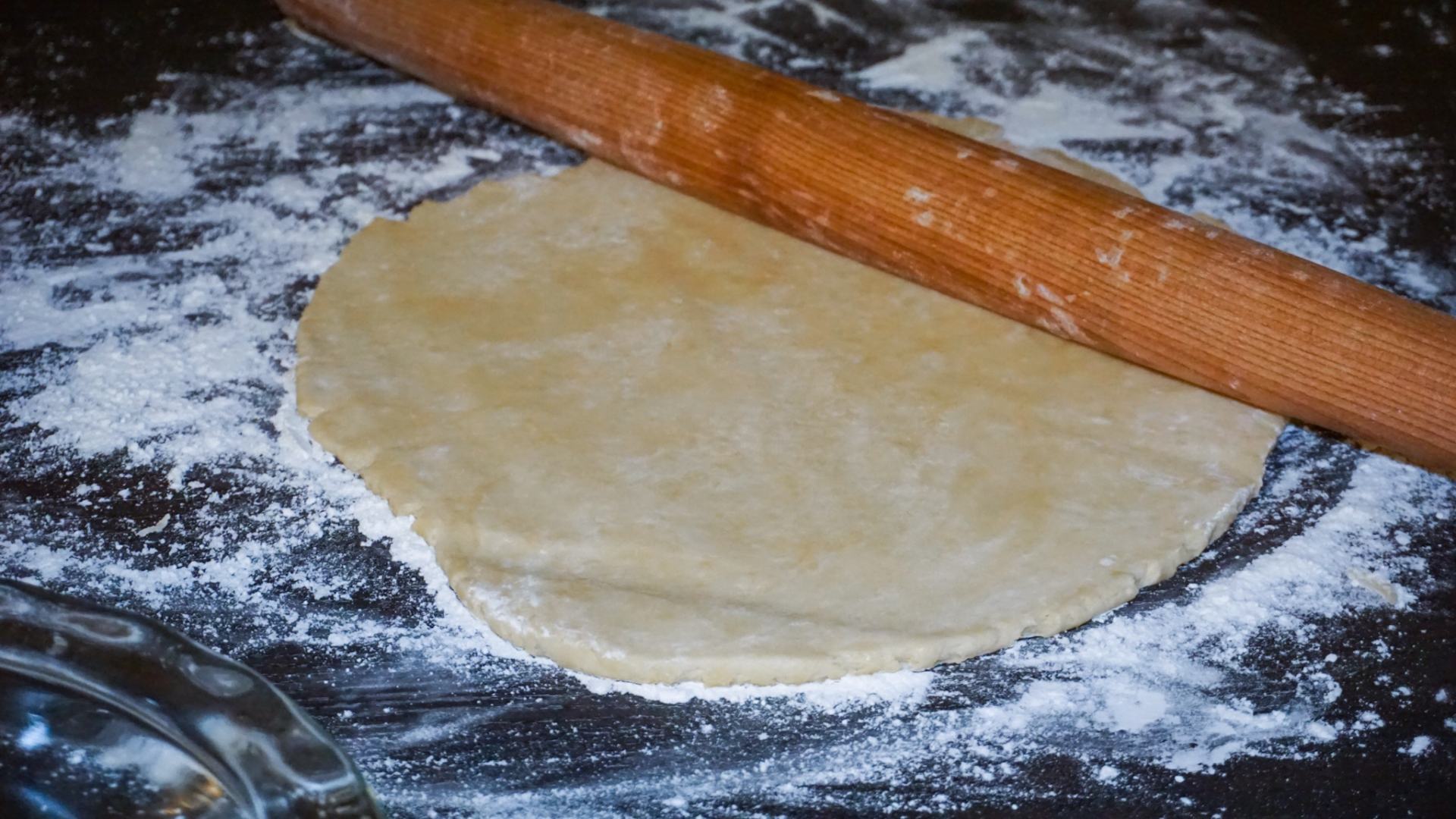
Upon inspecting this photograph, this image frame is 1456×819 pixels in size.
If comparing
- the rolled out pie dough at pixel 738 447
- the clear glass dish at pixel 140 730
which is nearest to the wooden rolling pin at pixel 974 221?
the rolled out pie dough at pixel 738 447

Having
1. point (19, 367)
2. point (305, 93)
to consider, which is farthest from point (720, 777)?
point (305, 93)

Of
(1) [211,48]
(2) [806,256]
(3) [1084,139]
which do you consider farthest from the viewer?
(1) [211,48]

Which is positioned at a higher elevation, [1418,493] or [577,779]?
[1418,493]

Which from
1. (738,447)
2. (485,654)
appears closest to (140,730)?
(485,654)

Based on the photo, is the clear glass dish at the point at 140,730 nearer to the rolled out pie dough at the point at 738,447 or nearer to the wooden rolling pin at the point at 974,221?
the rolled out pie dough at the point at 738,447

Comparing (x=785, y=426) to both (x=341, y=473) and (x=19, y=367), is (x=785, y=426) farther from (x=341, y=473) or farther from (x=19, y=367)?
(x=19, y=367)
